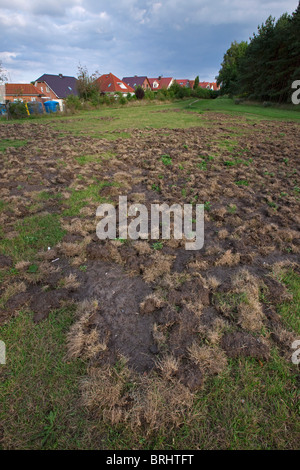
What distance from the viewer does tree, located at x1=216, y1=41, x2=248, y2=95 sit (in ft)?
138

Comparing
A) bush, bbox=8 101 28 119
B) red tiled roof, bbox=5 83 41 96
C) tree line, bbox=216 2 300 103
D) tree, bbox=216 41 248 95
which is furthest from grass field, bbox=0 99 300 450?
tree, bbox=216 41 248 95

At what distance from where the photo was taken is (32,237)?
12.6 feet

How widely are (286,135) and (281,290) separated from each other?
12.0m

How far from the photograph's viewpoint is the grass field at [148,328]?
5.65 ft

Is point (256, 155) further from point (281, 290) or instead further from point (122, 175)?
point (281, 290)

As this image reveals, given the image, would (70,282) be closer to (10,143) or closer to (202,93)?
(10,143)

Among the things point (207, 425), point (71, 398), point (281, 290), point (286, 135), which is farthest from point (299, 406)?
point (286, 135)

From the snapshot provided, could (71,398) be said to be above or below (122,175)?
below

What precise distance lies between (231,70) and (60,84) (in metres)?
32.7

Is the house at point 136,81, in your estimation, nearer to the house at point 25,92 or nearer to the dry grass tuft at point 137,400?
the house at point 25,92

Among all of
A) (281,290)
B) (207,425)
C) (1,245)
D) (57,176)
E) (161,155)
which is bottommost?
(207,425)

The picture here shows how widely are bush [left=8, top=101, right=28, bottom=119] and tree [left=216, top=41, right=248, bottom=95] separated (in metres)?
34.4

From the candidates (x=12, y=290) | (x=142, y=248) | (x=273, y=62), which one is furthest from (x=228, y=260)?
(x=273, y=62)

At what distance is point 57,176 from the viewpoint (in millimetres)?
6457
